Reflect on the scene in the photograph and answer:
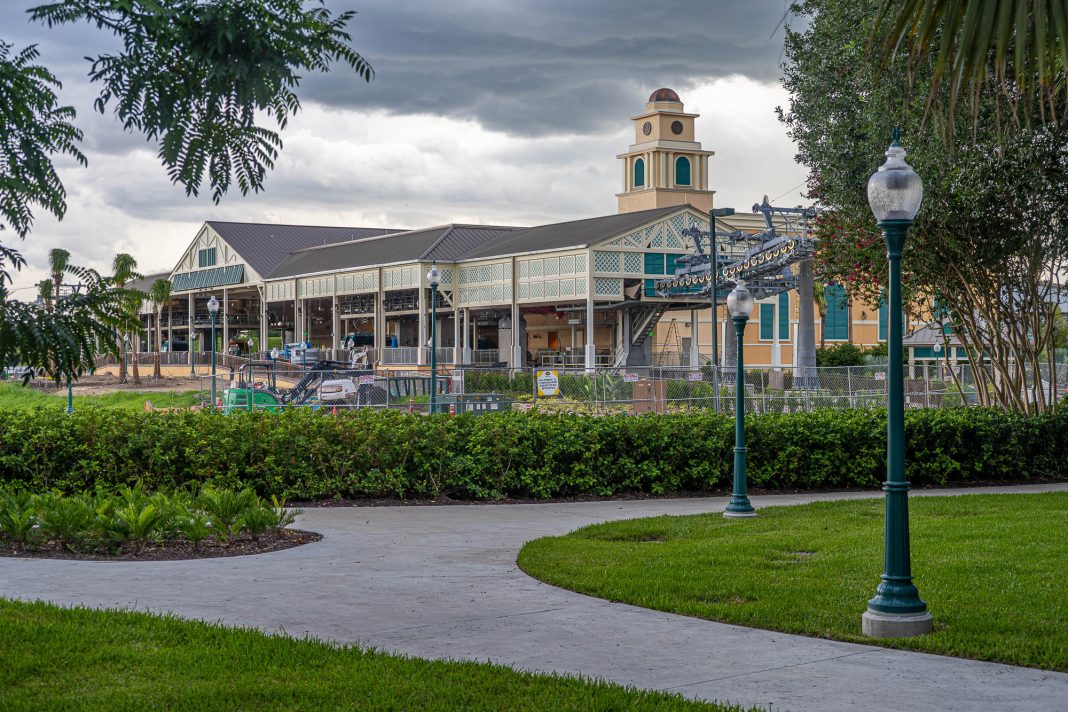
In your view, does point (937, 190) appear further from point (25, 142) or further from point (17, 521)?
point (25, 142)

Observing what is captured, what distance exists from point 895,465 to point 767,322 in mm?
57833

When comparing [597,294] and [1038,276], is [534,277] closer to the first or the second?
[597,294]

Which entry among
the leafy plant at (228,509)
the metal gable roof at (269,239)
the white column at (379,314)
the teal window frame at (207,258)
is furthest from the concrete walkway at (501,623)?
the teal window frame at (207,258)

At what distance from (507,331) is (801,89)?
4348 cm

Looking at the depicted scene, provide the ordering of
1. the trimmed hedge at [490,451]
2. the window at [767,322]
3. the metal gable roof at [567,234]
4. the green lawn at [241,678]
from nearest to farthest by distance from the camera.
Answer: the green lawn at [241,678], the trimmed hedge at [490,451], the metal gable roof at [567,234], the window at [767,322]

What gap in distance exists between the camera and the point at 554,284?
52281 millimetres

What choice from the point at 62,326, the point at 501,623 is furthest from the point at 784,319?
the point at 62,326

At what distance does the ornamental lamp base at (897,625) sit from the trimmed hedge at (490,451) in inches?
403

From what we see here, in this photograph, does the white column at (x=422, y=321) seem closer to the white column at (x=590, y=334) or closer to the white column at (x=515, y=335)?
the white column at (x=515, y=335)

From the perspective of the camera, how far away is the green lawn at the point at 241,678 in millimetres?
6016

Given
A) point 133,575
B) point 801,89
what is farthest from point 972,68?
point 801,89

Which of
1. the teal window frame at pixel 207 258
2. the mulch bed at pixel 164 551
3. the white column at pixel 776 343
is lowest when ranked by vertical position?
the mulch bed at pixel 164 551

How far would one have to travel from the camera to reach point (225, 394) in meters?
34.8

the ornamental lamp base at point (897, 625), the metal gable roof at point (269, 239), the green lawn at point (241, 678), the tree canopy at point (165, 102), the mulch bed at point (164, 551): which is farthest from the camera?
the metal gable roof at point (269, 239)
